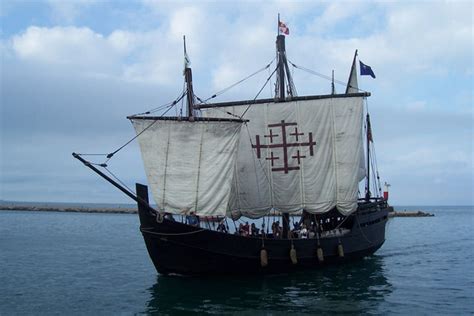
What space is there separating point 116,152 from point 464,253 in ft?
95.3

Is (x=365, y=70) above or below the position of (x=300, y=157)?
above

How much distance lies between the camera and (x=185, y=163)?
23562mm

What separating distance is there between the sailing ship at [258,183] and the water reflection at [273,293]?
2.54ft

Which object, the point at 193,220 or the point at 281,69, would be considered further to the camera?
the point at 281,69

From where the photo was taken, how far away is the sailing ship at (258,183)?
22938mm

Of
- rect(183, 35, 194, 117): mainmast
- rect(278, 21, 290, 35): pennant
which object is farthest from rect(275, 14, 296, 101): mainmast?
rect(183, 35, 194, 117): mainmast

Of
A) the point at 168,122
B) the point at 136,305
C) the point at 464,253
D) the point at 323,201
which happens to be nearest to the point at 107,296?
the point at 136,305

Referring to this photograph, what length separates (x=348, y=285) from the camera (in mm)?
23734

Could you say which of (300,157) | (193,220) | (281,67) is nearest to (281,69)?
(281,67)

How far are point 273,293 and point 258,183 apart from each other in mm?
7991

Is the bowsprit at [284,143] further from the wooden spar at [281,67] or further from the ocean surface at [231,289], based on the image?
the ocean surface at [231,289]

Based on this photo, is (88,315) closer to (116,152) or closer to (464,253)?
(116,152)

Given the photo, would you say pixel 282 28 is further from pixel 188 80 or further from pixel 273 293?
pixel 273 293

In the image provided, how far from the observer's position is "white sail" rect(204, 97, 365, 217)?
1104 inches
